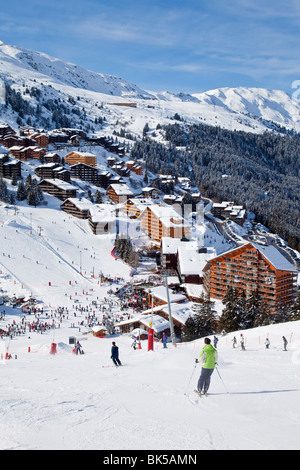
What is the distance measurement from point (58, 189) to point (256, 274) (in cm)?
4069

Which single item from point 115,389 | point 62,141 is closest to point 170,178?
point 62,141

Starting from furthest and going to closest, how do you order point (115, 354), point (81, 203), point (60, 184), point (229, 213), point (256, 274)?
point (229, 213), point (60, 184), point (81, 203), point (256, 274), point (115, 354)

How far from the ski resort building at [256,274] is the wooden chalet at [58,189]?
34.6 meters

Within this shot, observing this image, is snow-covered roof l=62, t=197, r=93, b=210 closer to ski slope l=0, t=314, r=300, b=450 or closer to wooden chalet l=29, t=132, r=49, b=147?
wooden chalet l=29, t=132, r=49, b=147

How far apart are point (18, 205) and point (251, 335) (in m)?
49.3

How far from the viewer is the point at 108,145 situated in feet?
343

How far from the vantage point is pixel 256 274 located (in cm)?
3556

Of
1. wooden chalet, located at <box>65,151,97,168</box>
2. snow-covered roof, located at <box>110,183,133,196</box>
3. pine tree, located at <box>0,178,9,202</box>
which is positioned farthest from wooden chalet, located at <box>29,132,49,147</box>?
pine tree, located at <box>0,178,9,202</box>

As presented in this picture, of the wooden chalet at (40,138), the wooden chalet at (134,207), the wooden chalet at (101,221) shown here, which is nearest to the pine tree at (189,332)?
the wooden chalet at (101,221)

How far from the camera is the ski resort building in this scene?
3434cm

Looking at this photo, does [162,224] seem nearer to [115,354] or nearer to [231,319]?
[231,319]

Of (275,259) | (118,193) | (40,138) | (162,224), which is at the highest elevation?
(40,138)

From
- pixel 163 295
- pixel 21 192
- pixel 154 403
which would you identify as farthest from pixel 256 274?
pixel 21 192
